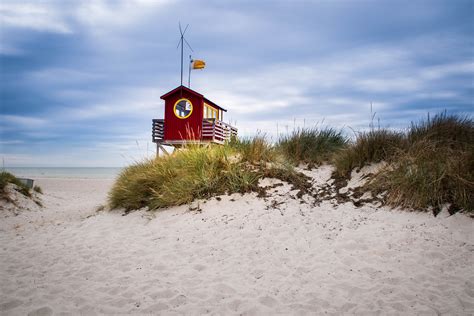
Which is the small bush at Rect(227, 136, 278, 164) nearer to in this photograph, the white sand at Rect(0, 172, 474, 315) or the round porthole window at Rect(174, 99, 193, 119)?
the white sand at Rect(0, 172, 474, 315)

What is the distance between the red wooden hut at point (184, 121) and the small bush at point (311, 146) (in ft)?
20.1

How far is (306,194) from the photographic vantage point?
7609 millimetres

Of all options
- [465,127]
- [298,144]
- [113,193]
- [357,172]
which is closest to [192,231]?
[113,193]

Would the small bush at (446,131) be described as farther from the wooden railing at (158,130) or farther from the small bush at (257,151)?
the wooden railing at (158,130)

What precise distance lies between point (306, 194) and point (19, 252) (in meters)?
5.73

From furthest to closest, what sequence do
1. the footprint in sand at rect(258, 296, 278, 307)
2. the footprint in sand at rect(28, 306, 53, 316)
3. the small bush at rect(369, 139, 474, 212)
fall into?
the small bush at rect(369, 139, 474, 212)
the footprint in sand at rect(258, 296, 278, 307)
the footprint in sand at rect(28, 306, 53, 316)

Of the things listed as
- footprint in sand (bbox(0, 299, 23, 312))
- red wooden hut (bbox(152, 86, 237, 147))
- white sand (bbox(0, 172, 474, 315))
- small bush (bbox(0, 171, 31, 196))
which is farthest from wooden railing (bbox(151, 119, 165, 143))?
footprint in sand (bbox(0, 299, 23, 312))

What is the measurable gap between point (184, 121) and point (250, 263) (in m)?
12.4

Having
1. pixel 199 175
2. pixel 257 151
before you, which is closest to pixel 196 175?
pixel 199 175

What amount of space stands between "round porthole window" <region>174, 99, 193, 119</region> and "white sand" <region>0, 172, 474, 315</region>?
380 inches

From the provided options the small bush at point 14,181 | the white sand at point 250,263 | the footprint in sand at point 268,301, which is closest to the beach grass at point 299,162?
the white sand at point 250,263

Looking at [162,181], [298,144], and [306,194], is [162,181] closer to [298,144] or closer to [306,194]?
[306,194]

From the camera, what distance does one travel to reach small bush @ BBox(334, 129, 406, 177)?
806 cm

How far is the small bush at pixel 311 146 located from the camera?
10.0 metres
